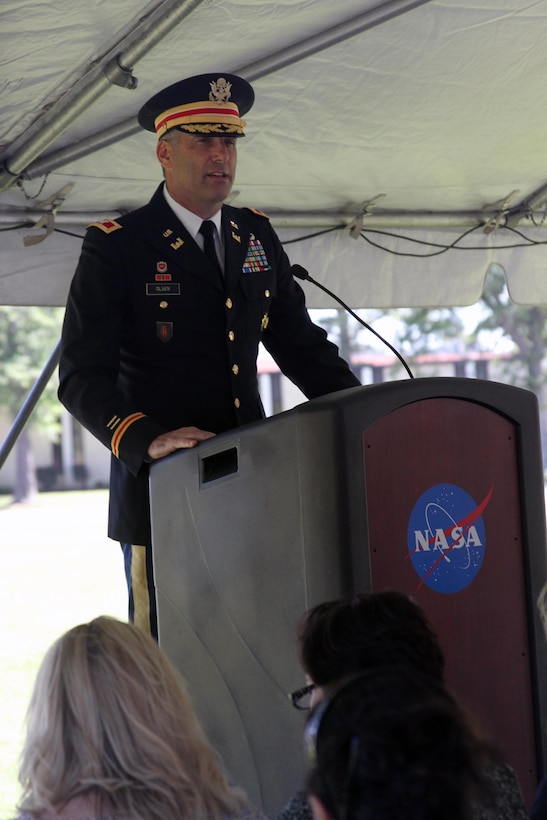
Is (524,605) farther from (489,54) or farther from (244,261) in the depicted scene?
(489,54)

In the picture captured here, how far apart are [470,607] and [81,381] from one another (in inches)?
31.1

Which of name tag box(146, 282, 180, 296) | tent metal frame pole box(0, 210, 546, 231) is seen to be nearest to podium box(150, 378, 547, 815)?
name tag box(146, 282, 180, 296)

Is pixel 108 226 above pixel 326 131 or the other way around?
the other way around

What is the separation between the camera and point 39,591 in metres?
11.5

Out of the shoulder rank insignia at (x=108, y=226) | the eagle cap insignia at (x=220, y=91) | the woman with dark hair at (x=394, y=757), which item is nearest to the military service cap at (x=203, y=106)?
the eagle cap insignia at (x=220, y=91)

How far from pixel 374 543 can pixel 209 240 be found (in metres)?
0.86

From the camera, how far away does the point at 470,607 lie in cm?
158

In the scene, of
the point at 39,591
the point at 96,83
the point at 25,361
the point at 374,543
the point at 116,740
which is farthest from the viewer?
the point at 25,361

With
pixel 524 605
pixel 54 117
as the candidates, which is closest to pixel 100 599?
pixel 54 117

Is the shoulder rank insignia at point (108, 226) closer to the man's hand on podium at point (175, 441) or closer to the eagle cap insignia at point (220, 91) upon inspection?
the eagle cap insignia at point (220, 91)

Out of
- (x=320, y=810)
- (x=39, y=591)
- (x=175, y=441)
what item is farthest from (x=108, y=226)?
(x=39, y=591)

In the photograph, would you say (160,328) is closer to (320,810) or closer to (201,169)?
(201,169)

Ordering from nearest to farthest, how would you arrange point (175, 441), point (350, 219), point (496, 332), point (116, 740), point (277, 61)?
point (116, 740) < point (175, 441) < point (277, 61) < point (350, 219) < point (496, 332)

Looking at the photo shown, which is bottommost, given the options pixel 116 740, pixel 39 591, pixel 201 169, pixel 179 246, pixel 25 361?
pixel 39 591
